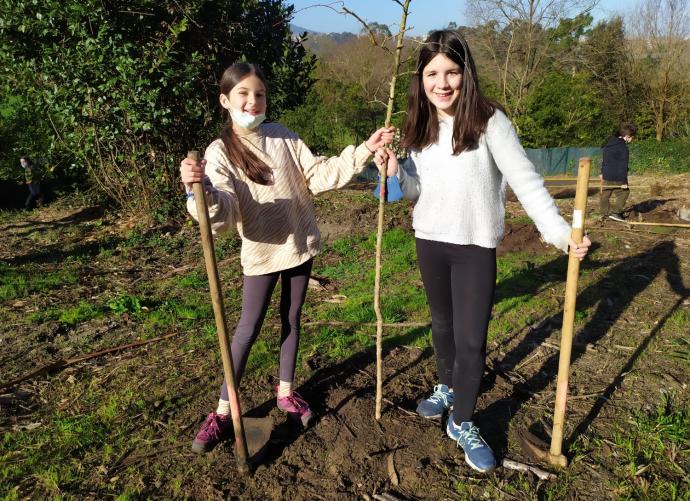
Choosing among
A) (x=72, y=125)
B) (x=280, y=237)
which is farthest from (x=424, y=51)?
(x=72, y=125)

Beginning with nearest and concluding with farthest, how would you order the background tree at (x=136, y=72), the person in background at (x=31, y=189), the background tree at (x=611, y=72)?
the background tree at (x=136, y=72), the person in background at (x=31, y=189), the background tree at (x=611, y=72)

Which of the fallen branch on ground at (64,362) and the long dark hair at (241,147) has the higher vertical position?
the long dark hair at (241,147)

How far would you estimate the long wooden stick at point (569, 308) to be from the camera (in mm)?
2207

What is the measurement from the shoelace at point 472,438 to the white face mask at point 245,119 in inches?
80.9

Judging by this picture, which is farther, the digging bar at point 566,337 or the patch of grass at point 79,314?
the patch of grass at point 79,314

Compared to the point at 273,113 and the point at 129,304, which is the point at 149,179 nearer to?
the point at 273,113

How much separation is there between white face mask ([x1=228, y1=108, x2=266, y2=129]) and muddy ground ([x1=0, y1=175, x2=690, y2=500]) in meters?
1.83

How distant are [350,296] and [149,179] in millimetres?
5304

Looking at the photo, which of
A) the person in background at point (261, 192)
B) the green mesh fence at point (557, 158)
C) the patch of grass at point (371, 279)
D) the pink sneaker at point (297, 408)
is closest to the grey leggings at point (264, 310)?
the person in background at point (261, 192)

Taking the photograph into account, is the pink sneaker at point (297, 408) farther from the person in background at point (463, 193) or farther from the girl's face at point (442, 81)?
the girl's face at point (442, 81)

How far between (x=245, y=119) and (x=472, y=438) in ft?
6.96

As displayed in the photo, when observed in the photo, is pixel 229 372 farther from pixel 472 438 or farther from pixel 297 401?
pixel 472 438

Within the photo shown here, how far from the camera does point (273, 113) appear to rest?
8.53 meters

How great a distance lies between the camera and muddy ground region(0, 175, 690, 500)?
8.34ft
